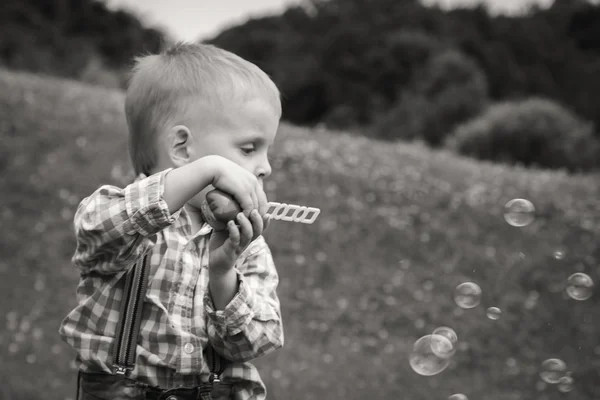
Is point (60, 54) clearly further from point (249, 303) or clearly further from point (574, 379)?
point (249, 303)

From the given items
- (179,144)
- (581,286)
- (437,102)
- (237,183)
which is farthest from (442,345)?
(437,102)

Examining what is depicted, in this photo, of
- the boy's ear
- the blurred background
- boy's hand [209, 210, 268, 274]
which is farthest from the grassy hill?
boy's hand [209, 210, 268, 274]

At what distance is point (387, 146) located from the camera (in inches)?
424

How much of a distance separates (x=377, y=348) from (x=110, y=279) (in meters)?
4.77

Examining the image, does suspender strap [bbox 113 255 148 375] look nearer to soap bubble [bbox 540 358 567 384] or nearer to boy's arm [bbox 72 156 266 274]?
boy's arm [bbox 72 156 266 274]

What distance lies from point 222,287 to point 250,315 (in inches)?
5.0

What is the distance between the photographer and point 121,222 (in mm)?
1691

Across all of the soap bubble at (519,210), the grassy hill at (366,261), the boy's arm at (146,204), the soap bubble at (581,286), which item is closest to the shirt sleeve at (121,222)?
the boy's arm at (146,204)

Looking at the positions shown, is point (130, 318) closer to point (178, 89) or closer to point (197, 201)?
point (197, 201)

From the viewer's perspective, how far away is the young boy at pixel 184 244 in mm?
1692

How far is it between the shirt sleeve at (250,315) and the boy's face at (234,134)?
0.28 metres

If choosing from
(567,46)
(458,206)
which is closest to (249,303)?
(458,206)

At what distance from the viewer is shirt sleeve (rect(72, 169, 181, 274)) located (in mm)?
1674

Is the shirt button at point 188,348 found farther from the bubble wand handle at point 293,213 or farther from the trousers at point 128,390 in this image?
the bubble wand handle at point 293,213
